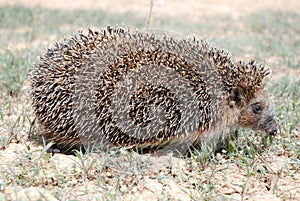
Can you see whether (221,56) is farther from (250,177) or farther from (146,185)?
(146,185)

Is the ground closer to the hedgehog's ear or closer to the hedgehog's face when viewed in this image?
the hedgehog's face

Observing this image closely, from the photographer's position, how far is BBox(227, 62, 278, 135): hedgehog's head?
514 cm

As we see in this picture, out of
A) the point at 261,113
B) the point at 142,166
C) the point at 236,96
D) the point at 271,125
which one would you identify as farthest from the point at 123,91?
the point at 271,125

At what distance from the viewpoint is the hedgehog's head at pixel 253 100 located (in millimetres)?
5138

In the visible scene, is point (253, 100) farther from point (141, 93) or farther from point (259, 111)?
point (141, 93)

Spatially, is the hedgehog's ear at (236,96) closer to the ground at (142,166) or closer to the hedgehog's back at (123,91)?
the hedgehog's back at (123,91)

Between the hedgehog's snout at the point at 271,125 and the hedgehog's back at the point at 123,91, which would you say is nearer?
the hedgehog's back at the point at 123,91

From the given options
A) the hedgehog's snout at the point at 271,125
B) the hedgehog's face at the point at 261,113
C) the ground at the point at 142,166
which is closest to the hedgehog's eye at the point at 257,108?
the hedgehog's face at the point at 261,113

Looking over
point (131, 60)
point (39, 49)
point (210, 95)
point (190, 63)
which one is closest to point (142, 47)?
point (131, 60)

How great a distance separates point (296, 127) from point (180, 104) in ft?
6.08

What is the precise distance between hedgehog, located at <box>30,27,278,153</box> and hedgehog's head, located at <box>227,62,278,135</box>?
0.01 m

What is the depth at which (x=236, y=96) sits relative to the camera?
519 centimetres

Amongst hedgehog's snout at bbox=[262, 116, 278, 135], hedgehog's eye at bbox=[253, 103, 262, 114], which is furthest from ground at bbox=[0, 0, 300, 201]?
hedgehog's eye at bbox=[253, 103, 262, 114]

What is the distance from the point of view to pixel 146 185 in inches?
173
